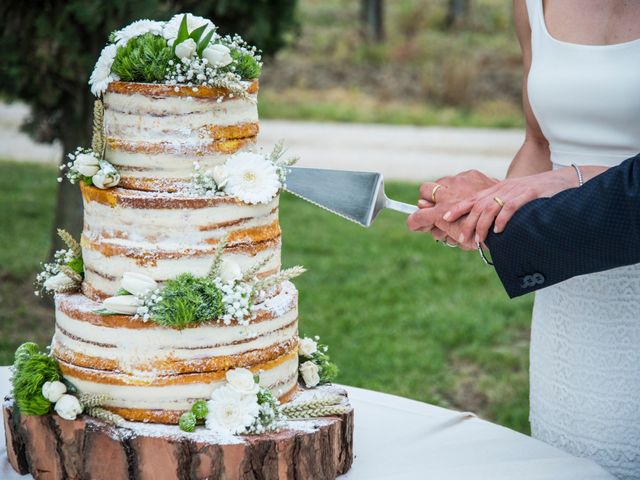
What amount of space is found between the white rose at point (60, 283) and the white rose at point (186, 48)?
0.71m

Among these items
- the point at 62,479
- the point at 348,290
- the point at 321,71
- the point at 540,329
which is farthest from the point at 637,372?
the point at 321,71

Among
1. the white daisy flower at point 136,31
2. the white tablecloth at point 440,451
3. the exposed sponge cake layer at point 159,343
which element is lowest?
the white tablecloth at point 440,451

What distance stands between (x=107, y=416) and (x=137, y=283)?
0.35 metres

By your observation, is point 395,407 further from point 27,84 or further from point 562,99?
point 27,84

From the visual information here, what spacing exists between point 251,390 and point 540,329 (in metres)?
0.89

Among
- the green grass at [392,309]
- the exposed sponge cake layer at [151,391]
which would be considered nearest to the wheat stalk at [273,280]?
the exposed sponge cake layer at [151,391]

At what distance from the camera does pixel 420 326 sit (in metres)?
6.37

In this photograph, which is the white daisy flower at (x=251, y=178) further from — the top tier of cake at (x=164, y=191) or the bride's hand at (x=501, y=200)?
the bride's hand at (x=501, y=200)

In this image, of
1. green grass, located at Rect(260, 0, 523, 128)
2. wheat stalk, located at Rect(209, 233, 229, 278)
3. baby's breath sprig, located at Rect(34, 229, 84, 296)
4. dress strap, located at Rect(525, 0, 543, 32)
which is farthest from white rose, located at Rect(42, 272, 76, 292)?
green grass, located at Rect(260, 0, 523, 128)

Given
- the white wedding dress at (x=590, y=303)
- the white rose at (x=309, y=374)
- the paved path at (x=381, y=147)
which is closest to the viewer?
the white wedding dress at (x=590, y=303)

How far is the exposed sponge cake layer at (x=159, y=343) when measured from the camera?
241 cm

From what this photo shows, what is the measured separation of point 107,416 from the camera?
2.43 metres

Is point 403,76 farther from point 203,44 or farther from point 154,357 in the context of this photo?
point 154,357

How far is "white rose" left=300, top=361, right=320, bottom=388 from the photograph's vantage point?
2.80 m
